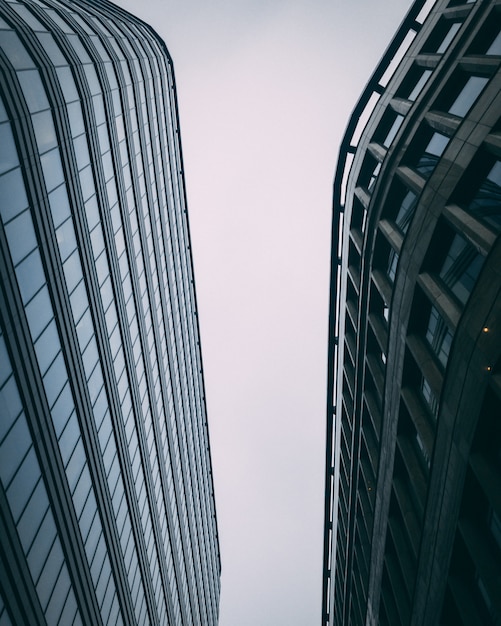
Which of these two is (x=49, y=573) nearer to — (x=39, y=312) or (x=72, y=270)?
(x=39, y=312)

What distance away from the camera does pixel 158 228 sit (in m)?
42.0

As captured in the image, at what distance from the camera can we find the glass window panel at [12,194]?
15.8 meters

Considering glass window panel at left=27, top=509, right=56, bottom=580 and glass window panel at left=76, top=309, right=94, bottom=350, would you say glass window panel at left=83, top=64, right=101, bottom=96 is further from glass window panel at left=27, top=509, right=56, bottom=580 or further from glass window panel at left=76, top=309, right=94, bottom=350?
glass window panel at left=27, top=509, right=56, bottom=580

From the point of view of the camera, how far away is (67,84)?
21.8 metres

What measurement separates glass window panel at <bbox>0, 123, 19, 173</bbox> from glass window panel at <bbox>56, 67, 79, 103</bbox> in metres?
6.08

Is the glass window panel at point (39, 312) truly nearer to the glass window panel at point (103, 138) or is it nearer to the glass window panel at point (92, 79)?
the glass window panel at point (103, 138)

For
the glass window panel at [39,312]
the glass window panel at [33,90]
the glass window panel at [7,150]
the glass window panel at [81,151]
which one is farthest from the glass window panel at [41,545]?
the glass window panel at [81,151]

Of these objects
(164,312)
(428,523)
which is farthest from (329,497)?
(428,523)

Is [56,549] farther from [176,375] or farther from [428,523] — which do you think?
[176,375]

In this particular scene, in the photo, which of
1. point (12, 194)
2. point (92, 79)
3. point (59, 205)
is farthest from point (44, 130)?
point (92, 79)

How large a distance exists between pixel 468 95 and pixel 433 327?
10271 millimetres

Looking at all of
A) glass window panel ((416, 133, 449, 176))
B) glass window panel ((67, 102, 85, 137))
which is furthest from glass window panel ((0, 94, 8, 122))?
glass window panel ((416, 133, 449, 176))

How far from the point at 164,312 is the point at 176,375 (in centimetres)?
819

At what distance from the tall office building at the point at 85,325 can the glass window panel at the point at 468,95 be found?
59.5ft
